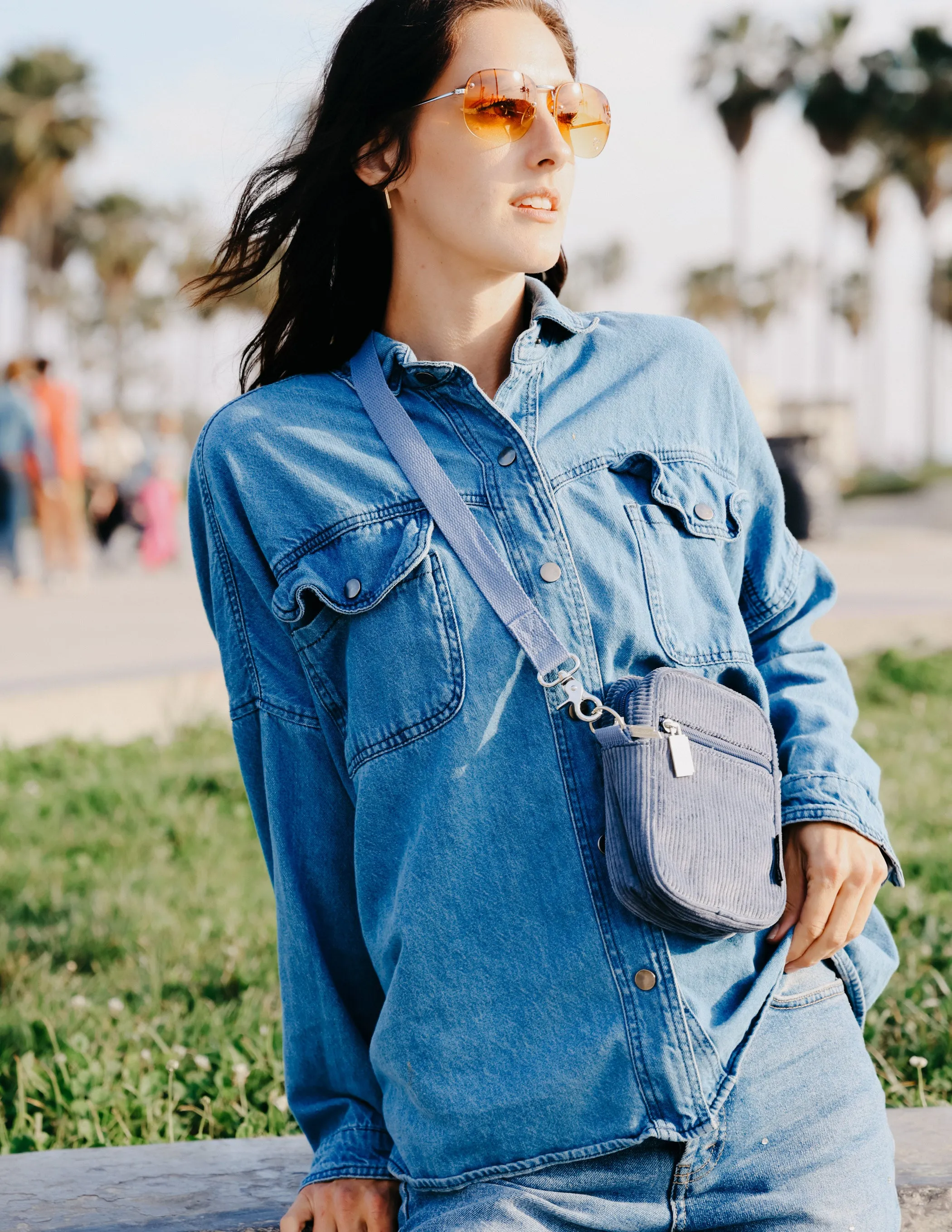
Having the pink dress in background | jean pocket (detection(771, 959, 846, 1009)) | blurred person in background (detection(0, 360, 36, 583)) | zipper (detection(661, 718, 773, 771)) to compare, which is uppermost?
blurred person in background (detection(0, 360, 36, 583))

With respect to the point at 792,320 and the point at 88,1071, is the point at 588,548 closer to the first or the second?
the point at 88,1071

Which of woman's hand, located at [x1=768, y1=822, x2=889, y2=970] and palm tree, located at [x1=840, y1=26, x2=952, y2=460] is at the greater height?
palm tree, located at [x1=840, y1=26, x2=952, y2=460]

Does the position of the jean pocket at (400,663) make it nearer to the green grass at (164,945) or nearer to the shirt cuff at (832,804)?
the shirt cuff at (832,804)

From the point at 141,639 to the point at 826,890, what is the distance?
7.77 meters

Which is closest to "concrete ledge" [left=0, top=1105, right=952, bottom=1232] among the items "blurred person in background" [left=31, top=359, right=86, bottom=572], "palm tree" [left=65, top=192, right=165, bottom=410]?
"blurred person in background" [left=31, top=359, right=86, bottom=572]

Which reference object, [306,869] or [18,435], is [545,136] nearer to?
[306,869]

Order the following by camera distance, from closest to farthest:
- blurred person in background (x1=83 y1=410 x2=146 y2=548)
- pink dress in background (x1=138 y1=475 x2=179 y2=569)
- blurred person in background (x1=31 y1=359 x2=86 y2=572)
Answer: blurred person in background (x1=31 y1=359 x2=86 y2=572)
pink dress in background (x1=138 y1=475 x2=179 y2=569)
blurred person in background (x1=83 y1=410 x2=146 y2=548)

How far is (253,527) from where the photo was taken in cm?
179

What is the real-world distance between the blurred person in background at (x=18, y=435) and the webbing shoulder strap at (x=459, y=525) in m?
11.4

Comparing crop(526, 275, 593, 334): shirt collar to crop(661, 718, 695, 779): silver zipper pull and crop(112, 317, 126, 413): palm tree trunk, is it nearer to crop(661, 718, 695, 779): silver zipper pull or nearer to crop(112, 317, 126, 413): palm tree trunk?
crop(661, 718, 695, 779): silver zipper pull

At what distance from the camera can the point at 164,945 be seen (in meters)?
3.84

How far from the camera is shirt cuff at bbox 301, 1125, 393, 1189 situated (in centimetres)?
172

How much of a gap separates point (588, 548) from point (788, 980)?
57 cm

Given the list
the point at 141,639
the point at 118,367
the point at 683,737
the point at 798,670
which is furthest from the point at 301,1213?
the point at 118,367
